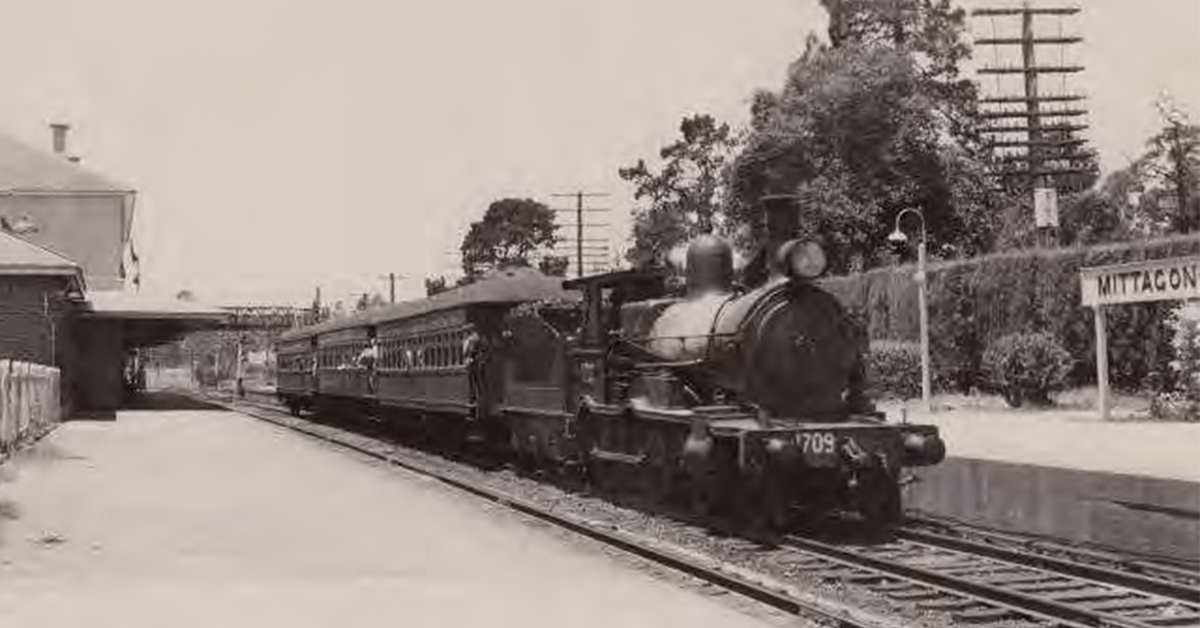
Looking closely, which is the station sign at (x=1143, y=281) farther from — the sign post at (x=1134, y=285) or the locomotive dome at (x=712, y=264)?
the locomotive dome at (x=712, y=264)

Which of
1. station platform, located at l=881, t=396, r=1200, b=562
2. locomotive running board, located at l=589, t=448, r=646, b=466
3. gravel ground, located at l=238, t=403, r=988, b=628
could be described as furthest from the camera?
locomotive running board, located at l=589, t=448, r=646, b=466

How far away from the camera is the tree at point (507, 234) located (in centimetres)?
8225

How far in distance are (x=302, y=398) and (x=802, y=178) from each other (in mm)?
17974

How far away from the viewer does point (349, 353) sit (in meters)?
31.2

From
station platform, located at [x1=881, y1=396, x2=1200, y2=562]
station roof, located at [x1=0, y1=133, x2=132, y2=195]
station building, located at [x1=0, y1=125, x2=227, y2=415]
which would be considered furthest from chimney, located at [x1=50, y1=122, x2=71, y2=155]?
station platform, located at [x1=881, y1=396, x2=1200, y2=562]

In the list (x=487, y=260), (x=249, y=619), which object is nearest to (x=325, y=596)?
(x=249, y=619)

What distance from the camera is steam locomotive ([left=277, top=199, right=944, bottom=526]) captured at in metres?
12.2

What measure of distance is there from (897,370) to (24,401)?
19437 millimetres

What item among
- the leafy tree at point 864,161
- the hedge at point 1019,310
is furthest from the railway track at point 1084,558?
the leafy tree at point 864,161

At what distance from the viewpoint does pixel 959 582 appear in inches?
370

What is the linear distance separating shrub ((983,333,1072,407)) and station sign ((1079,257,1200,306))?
5.90 metres

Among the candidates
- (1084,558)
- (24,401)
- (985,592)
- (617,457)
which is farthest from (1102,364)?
(24,401)

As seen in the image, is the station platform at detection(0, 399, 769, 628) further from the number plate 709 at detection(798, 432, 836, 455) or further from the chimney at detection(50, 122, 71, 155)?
the chimney at detection(50, 122, 71, 155)

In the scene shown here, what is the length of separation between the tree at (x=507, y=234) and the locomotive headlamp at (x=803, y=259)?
68.9m
